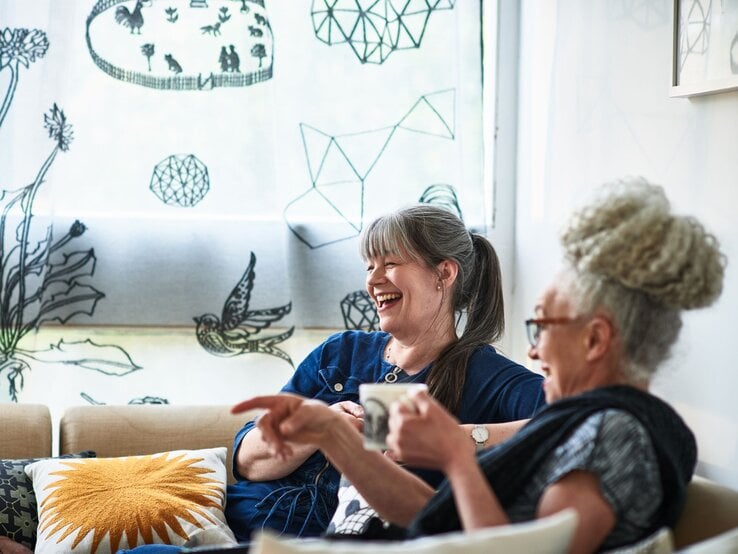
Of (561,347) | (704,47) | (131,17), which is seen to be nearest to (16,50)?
(131,17)

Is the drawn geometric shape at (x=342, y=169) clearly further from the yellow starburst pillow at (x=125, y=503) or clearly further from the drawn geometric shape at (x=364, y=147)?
the yellow starburst pillow at (x=125, y=503)

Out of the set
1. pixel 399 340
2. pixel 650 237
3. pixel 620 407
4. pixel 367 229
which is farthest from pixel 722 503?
pixel 367 229

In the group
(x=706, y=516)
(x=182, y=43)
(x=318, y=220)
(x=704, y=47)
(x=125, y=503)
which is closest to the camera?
(x=706, y=516)

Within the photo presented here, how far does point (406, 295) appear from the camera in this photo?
2.45m

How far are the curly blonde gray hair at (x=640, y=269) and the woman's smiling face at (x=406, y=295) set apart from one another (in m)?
0.92

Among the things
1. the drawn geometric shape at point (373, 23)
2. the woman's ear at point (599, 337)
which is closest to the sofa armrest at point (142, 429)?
the drawn geometric shape at point (373, 23)

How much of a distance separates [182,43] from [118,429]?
1.23 m

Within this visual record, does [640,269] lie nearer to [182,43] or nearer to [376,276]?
[376,276]

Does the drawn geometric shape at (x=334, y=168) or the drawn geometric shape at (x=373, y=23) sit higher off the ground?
the drawn geometric shape at (x=373, y=23)

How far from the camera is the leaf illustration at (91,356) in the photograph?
3.11 metres

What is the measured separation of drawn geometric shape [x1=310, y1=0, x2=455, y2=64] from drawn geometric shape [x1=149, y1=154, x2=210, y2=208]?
59 cm

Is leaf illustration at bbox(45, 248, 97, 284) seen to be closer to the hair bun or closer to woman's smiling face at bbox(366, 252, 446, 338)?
woman's smiling face at bbox(366, 252, 446, 338)

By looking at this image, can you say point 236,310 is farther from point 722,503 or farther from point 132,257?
point 722,503

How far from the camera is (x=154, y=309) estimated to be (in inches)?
124
